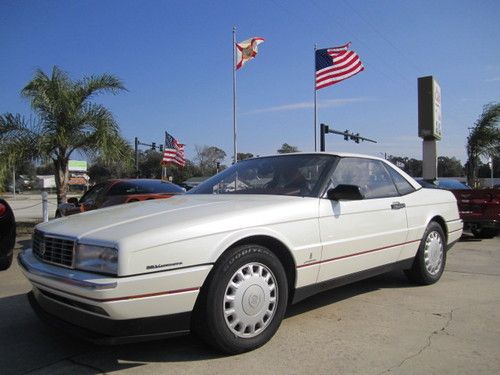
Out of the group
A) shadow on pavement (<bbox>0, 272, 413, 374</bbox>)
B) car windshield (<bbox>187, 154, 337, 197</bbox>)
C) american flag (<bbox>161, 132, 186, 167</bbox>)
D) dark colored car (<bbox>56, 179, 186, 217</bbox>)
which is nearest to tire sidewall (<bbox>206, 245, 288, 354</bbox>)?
shadow on pavement (<bbox>0, 272, 413, 374</bbox>)

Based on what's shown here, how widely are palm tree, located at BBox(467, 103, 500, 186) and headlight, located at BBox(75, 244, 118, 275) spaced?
25401mm

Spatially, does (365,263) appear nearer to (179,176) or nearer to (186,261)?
(186,261)

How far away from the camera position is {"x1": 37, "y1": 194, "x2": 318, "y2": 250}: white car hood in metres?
3.04

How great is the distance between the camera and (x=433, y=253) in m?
5.45

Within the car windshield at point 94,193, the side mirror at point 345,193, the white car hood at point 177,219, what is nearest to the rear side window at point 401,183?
the side mirror at point 345,193

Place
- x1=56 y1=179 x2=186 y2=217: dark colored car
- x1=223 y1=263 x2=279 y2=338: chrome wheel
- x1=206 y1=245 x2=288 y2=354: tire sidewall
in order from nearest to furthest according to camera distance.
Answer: x1=206 y1=245 x2=288 y2=354: tire sidewall → x1=223 y1=263 x2=279 y2=338: chrome wheel → x1=56 y1=179 x2=186 y2=217: dark colored car

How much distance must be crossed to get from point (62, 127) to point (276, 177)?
981 centimetres

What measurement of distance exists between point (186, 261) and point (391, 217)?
246cm

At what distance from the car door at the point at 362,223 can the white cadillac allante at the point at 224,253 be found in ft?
0.04

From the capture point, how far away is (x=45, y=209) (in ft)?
38.0

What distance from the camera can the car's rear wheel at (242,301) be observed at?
10.5ft

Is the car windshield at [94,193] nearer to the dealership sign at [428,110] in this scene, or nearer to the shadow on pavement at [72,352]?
the shadow on pavement at [72,352]

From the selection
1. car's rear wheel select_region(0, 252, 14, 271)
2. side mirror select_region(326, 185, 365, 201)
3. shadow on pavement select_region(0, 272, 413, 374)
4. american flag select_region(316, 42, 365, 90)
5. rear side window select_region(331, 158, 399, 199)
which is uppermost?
american flag select_region(316, 42, 365, 90)

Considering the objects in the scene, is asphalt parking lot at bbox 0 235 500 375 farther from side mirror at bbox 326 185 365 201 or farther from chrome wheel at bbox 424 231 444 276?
side mirror at bbox 326 185 365 201
